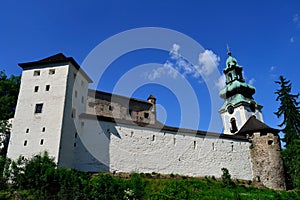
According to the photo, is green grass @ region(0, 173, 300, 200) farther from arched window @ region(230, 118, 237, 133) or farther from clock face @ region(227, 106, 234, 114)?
clock face @ region(227, 106, 234, 114)

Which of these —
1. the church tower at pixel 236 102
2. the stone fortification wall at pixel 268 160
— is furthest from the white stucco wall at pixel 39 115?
the church tower at pixel 236 102

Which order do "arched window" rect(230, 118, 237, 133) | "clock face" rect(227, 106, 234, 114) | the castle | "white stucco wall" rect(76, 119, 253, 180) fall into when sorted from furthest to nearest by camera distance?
"clock face" rect(227, 106, 234, 114), "arched window" rect(230, 118, 237, 133), "white stucco wall" rect(76, 119, 253, 180), the castle

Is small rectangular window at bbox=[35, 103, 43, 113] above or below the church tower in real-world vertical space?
below

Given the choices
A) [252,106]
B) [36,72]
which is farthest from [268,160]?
[36,72]

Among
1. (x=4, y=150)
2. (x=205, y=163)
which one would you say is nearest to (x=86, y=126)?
(x=4, y=150)

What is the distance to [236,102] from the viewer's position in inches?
1374

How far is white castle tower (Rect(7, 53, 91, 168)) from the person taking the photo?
18.5m

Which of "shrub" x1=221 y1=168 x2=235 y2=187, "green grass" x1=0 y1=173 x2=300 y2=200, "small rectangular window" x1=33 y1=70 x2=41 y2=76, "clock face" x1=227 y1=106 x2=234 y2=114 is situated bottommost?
"green grass" x1=0 y1=173 x2=300 y2=200

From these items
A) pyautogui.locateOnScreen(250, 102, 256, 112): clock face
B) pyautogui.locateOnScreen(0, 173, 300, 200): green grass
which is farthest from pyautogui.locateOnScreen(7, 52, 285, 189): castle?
pyautogui.locateOnScreen(250, 102, 256, 112): clock face

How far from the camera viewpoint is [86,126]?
2059 cm

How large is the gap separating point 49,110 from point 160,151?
9510mm

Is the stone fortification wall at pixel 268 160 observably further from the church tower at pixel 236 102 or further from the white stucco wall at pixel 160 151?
the church tower at pixel 236 102

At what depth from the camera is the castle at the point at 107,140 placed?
19.0 metres

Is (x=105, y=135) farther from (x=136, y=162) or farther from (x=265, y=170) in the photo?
(x=265, y=170)
